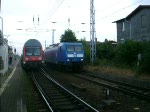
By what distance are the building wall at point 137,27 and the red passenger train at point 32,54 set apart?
41.4ft

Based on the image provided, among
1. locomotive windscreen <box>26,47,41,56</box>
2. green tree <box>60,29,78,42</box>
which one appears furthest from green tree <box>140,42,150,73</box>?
green tree <box>60,29,78,42</box>

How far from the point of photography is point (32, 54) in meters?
34.2

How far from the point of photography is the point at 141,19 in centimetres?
4322

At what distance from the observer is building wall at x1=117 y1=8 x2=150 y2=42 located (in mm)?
41656

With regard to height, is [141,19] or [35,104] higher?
[141,19]

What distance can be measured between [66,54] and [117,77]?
9306 millimetres

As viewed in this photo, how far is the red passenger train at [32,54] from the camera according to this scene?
33.9 m

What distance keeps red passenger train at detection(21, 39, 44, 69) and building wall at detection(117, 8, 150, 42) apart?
12630mm

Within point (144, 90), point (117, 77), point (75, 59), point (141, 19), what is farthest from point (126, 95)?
point (141, 19)

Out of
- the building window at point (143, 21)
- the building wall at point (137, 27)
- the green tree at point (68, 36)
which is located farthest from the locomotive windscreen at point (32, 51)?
the green tree at point (68, 36)

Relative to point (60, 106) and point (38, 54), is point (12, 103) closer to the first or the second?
point (60, 106)

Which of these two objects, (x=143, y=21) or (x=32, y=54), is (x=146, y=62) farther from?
(x=143, y=21)

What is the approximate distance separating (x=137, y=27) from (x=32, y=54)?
53.7 feet

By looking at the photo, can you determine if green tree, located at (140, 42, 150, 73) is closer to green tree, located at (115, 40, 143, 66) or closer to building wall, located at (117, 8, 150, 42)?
green tree, located at (115, 40, 143, 66)
